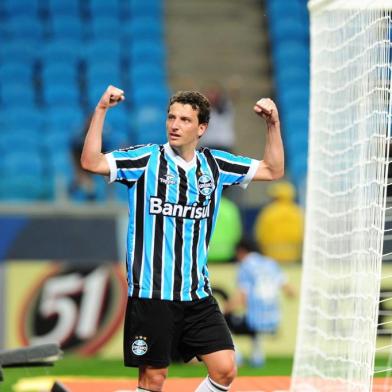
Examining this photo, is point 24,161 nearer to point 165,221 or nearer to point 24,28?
point 24,28

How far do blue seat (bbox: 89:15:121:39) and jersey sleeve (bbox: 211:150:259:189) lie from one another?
999 centimetres

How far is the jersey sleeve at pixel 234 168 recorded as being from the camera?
232 inches

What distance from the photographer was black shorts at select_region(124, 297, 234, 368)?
5609 millimetres

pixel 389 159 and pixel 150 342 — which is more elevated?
pixel 389 159

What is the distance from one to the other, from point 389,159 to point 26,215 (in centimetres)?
536

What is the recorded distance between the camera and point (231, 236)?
39.0 ft

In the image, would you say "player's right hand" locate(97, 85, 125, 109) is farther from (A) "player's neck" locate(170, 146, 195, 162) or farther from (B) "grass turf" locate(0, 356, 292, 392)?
(B) "grass turf" locate(0, 356, 292, 392)

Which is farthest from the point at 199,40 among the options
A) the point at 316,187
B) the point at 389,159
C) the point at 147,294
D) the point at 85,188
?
the point at 147,294

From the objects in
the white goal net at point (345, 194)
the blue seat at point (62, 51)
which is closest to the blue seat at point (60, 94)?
the blue seat at point (62, 51)

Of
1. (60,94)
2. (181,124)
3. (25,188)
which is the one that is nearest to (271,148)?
(181,124)

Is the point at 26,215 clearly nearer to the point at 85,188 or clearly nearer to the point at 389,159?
the point at 85,188

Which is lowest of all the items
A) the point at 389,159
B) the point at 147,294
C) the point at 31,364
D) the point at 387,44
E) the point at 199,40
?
the point at 31,364

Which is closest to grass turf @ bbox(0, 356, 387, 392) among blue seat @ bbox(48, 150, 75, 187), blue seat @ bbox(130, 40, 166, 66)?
blue seat @ bbox(48, 150, 75, 187)

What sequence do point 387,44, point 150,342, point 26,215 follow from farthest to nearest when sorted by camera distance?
point 26,215
point 387,44
point 150,342
